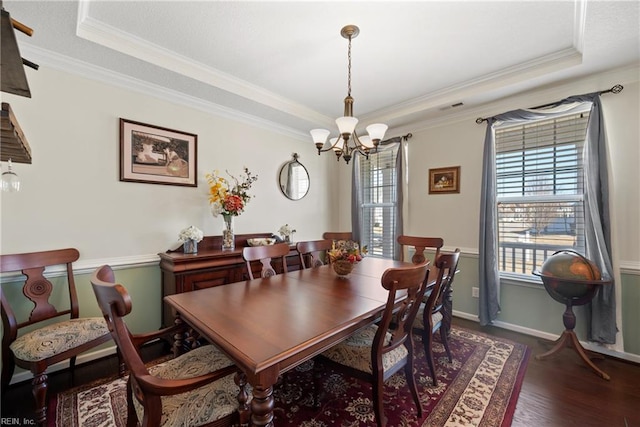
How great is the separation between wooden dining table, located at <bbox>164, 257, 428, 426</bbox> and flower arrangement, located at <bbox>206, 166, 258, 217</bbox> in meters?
1.12

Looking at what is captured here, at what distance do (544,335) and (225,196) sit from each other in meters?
3.67

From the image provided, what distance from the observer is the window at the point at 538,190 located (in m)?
2.68

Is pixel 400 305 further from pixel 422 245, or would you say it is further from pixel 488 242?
pixel 488 242

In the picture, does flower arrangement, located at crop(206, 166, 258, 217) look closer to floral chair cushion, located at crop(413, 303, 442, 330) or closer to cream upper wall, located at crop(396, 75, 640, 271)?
floral chair cushion, located at crop(413, 303, 442, 330)

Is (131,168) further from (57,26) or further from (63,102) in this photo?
(57,26)

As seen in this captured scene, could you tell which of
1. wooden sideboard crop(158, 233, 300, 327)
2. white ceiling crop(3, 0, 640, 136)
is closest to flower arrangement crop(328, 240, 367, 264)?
wooden sideboard crop(158, 233, 300, 327)

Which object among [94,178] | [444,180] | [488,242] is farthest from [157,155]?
[488,242]

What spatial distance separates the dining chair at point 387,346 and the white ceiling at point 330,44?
6.04ft

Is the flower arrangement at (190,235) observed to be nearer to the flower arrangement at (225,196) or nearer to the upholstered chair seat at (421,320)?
the flower arrangement at (225,196)

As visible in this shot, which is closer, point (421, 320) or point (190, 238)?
point (421, 320)

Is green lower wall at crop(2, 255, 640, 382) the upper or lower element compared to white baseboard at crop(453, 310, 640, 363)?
upper

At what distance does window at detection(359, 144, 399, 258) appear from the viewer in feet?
13.4

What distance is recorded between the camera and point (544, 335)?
2.79 m

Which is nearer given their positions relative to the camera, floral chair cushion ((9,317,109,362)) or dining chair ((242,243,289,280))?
floral chair cushion ((9,317,109,362))
